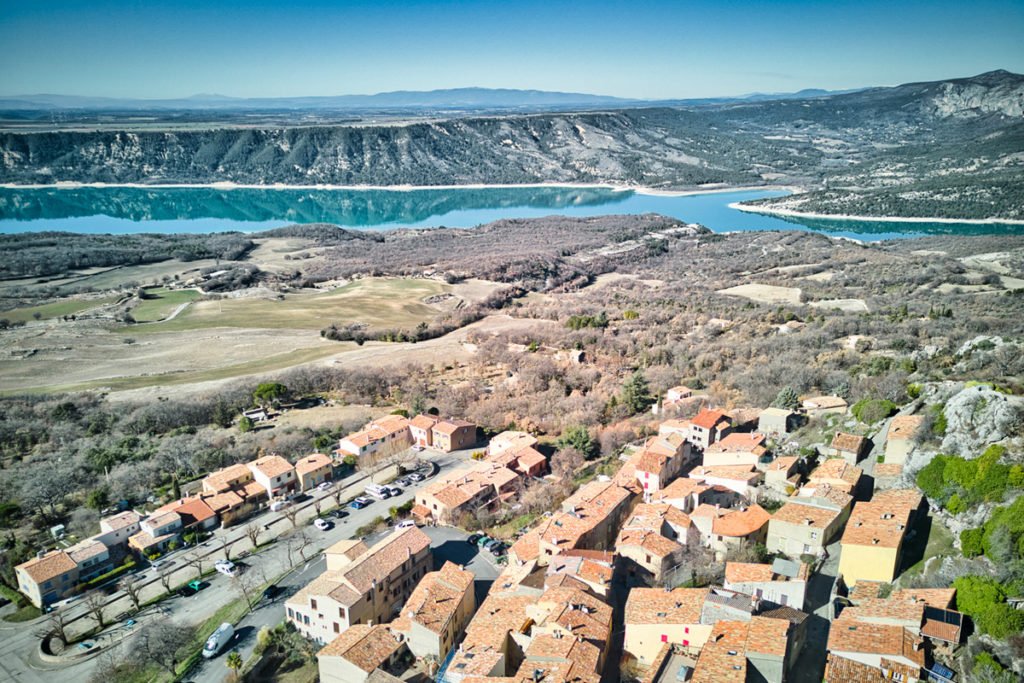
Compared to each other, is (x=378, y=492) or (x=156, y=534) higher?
(x=156, y=534)

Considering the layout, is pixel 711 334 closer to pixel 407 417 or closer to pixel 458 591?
pixel 407 417

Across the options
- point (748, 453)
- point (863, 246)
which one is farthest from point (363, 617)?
point (863, 246)

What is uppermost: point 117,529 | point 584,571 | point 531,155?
point 531,155

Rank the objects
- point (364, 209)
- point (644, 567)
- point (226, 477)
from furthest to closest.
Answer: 1. point (364, 209)
2. point (226, 477)
3. point (644, 567)

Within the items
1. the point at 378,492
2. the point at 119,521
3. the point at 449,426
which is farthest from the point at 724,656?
the point at 119,521

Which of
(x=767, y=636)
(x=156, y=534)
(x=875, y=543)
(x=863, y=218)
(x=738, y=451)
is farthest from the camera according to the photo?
(x=863, y=218)

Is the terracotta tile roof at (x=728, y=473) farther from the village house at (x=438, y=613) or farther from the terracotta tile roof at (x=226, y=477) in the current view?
the terracotta tile roof at (x=226, y=477)

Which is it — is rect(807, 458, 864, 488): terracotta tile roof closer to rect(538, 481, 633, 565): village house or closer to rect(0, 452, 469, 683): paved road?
rect(538, 481, 633, 565): village house

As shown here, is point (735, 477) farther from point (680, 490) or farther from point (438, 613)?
point (438, 613)
